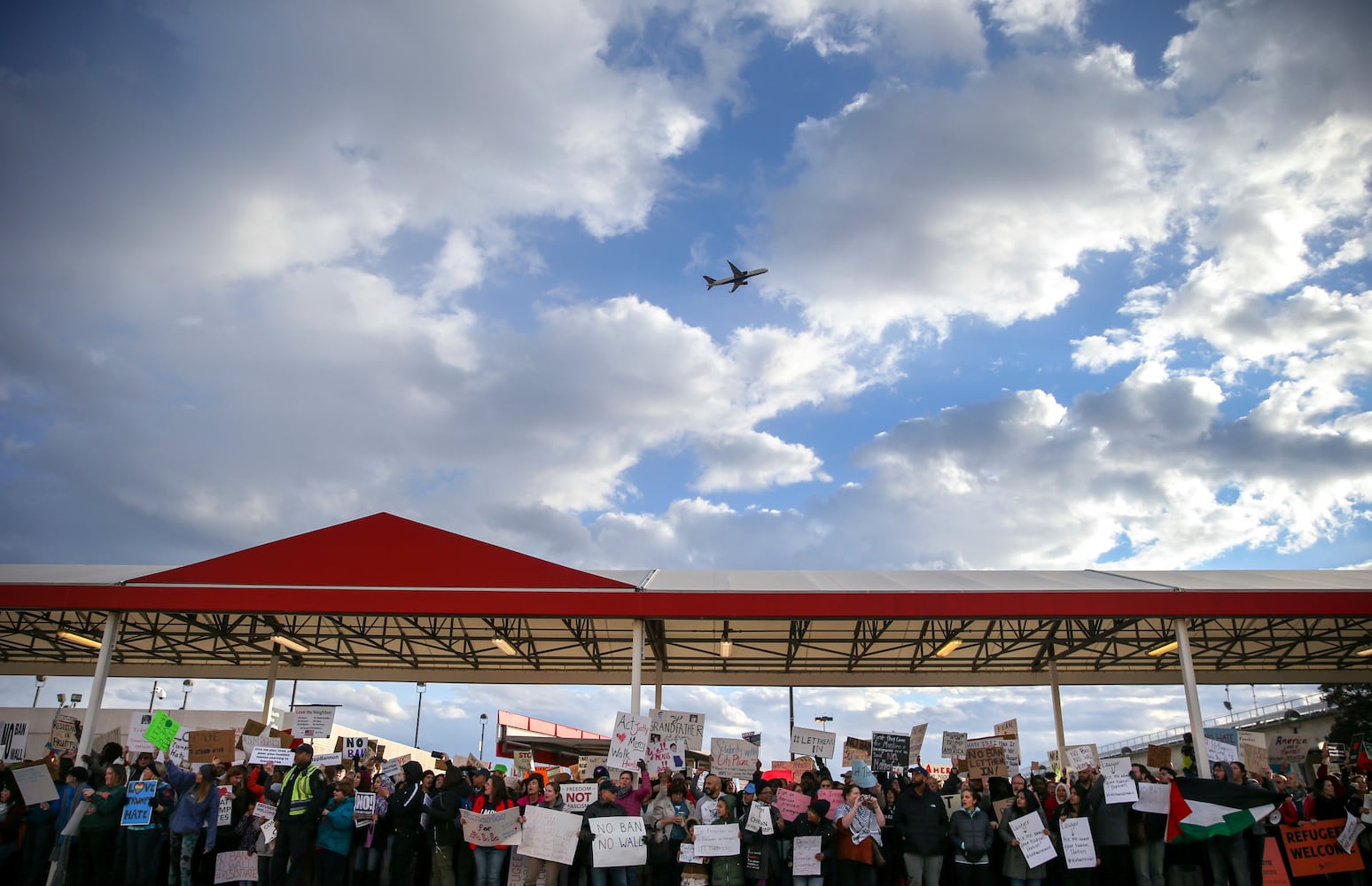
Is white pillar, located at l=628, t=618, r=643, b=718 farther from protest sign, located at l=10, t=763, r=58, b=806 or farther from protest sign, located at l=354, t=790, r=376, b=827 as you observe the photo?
protest sign, located at l=10, t=763, r=58, b=806

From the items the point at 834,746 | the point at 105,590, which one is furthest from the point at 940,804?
the point at 105,590

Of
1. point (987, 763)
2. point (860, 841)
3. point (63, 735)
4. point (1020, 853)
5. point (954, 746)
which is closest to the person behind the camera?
point (860, 841)

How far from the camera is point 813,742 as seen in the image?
1421 centimetres

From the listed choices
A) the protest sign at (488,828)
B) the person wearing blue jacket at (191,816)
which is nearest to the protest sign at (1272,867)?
the protest sign at (488,828)

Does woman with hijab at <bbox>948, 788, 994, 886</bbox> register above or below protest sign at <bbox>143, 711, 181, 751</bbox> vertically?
below

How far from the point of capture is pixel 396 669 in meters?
28.3

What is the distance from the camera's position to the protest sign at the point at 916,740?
14000 millimetres

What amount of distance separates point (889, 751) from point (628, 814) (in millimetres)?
4578

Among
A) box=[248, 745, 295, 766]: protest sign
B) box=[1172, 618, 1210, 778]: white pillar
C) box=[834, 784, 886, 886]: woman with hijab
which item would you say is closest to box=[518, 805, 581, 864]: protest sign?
box=[834, 784, 886, 886]: woman with hijab

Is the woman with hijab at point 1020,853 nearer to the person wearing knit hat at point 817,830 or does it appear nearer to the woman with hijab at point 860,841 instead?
the woman with hijab at point 860,841

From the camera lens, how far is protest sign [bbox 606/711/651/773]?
13.1 meters

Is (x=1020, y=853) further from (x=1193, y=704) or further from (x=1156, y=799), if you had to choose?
(x=1193, y=704)

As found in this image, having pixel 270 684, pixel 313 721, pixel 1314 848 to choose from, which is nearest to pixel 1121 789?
pixel 1314 848

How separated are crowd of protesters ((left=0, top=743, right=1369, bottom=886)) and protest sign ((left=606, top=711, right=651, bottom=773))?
418mm
